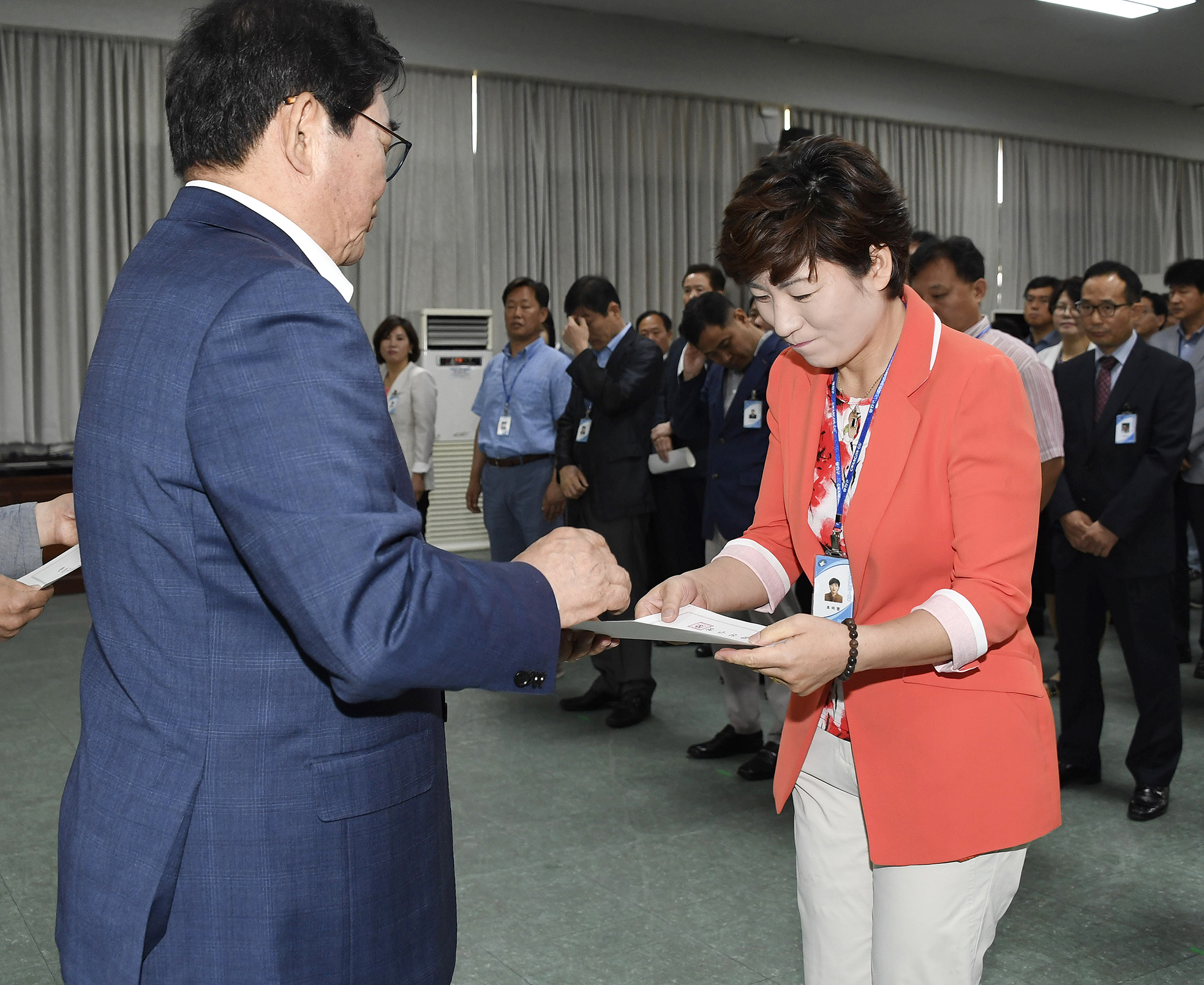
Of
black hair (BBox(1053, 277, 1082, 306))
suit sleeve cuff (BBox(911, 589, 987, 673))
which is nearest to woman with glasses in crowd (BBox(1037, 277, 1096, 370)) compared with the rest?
black hair (BBox(1053, 277, 1082, 306))

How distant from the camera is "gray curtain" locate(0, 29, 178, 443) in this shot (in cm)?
735

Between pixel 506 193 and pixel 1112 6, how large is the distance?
193 inches

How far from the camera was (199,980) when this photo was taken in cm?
104

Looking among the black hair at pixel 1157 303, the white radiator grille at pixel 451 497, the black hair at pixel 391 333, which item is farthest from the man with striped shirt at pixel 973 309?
the white radiator grille at pixel 451 497

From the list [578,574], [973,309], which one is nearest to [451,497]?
[973,309]

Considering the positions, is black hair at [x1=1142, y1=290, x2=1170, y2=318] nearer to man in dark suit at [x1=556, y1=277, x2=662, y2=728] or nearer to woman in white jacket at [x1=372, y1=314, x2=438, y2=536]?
man in dark suit at [x1=556, y1=277, x2=662, y2=728]

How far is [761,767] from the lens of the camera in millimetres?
3725

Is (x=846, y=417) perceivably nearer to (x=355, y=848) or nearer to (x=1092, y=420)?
(x=355, y=848)

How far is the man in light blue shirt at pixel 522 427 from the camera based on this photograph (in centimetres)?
516

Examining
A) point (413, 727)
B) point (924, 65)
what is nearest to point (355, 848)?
point (413, 727)

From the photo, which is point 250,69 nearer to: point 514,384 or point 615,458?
point 615,458

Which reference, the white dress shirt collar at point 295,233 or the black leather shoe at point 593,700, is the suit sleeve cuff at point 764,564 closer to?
the white dress shirt collar at point 295,233

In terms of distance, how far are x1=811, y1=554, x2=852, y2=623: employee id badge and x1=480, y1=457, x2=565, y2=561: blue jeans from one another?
3.55 metres

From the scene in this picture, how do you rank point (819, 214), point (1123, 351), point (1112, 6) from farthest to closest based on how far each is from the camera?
point (1112, 6) → point (1123, 351) → point (819, 214)
